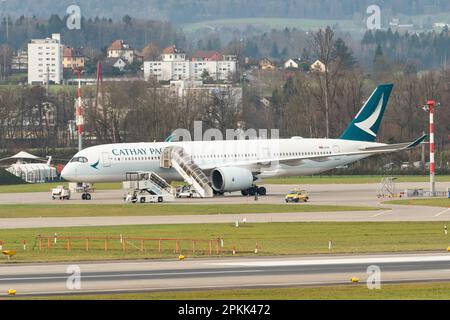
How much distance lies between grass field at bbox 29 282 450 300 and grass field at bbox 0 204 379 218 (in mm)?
42977

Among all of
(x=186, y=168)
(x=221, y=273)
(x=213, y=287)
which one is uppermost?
(x=186, y=168)

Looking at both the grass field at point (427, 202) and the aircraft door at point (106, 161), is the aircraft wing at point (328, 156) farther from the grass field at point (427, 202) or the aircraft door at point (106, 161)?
the aircraft door at point (106, 161)

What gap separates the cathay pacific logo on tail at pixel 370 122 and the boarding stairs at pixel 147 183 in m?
22.3

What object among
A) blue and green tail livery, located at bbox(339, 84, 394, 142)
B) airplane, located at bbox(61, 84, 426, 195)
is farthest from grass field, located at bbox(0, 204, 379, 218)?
blue and green tail livery, located at bbox(339, 84, 394, 142)

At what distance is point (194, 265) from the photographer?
184 feet

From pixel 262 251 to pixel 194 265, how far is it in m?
7.30

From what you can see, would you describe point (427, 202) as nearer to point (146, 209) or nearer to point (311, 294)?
point (146, 209)

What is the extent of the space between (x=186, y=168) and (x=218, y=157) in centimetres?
476

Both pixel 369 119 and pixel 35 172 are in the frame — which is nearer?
pixel 369 119

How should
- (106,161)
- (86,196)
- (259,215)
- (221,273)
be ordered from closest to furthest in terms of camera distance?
(221,273) < (259,215) < (106,161) < (86,196)

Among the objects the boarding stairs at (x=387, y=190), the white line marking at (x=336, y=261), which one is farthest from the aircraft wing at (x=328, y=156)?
the white line marking at (x=336, y=261)

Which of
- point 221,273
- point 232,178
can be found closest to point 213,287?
point 221,273

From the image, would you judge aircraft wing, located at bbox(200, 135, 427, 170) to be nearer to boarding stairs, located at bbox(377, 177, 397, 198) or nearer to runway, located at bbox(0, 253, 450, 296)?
boarding stairs, located at bbox(377, 177, 397, 198)

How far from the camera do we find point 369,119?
115312 mm
